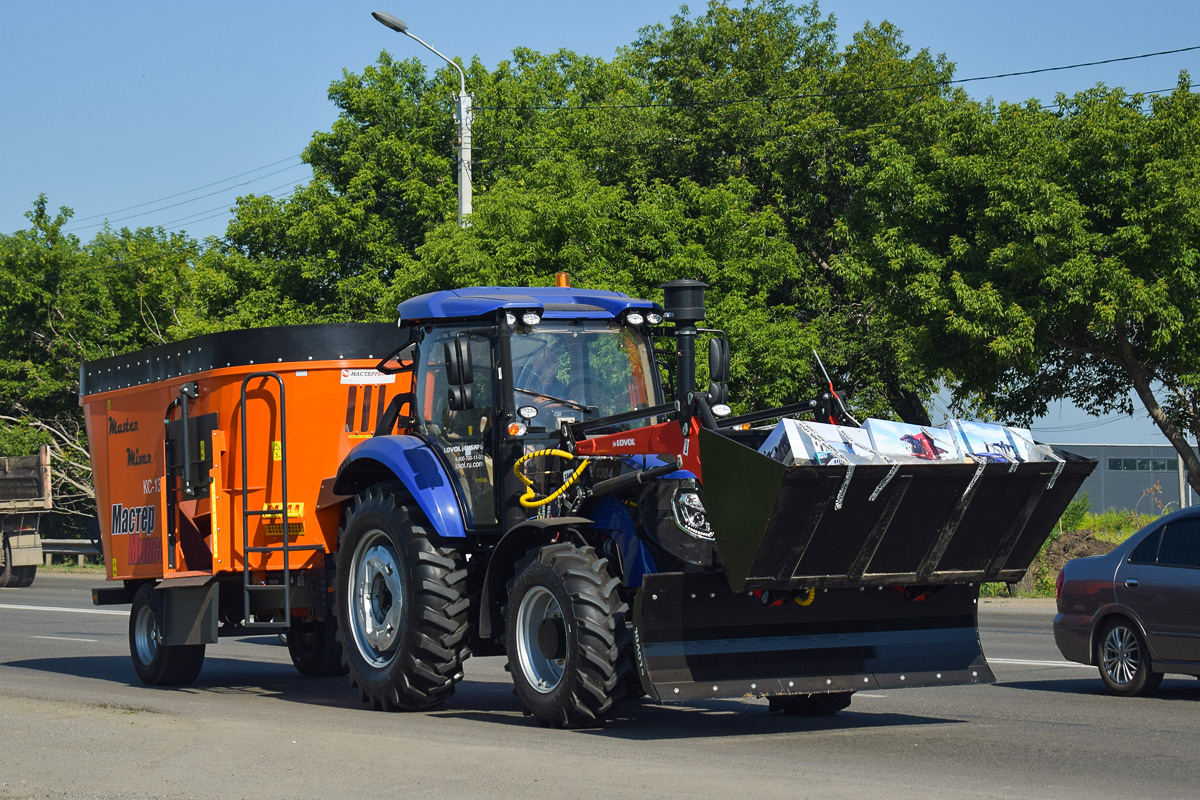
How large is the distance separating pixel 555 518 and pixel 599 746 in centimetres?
146

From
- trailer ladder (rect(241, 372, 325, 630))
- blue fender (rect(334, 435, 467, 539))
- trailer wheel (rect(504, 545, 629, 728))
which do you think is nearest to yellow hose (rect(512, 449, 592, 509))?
trailer wheel (rect(504, 545, 629, 728))

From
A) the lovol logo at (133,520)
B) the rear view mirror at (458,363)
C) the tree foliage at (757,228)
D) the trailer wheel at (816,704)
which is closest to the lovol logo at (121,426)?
the lovol logo at (133,520)

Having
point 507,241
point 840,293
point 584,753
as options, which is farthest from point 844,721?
point 840,293

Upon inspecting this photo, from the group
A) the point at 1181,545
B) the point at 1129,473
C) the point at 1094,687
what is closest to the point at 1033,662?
the point at 1094,687

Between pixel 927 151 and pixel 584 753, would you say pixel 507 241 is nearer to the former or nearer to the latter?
pixel 927 151

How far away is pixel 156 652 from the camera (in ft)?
41.9

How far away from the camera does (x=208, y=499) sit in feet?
39.8

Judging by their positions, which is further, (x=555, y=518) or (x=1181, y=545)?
(x=1181, y=545)

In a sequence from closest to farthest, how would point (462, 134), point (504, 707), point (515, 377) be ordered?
point (515, 377) → point (504, 707) → point (462, 134)

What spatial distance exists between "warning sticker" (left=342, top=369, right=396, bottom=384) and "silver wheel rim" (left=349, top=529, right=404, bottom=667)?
6.12 feet

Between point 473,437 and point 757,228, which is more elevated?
point 757,228

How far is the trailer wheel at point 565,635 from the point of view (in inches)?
336

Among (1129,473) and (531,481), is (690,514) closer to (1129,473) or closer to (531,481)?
(531,481)

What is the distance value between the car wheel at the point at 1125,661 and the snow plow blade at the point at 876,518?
2787mm
